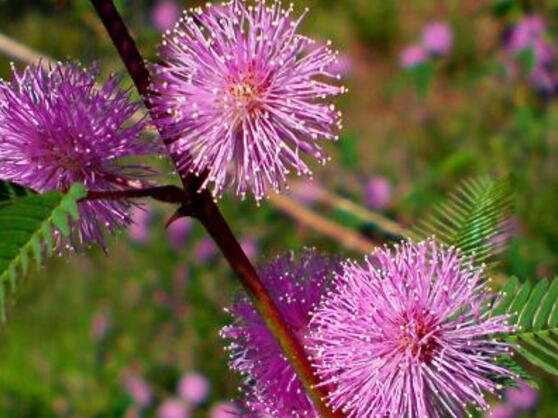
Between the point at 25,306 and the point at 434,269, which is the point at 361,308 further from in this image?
the point at 25,306

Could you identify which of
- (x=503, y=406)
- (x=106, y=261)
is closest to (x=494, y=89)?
(x=503, y=406)

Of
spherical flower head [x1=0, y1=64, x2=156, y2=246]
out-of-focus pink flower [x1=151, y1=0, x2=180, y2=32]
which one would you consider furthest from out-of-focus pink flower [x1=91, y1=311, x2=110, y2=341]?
spherical flower head [x1=0, y1=64, x2=156, y2=246]

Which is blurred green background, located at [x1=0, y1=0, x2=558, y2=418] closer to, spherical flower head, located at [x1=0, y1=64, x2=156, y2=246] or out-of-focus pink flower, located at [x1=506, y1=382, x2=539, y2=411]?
out-of-focus pink flower, located at [x1=506, y1=382, x2=539, y2=411]

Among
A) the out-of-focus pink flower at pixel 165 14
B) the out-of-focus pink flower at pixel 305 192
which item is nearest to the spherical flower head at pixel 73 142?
the out-of-focus pink flower at pixel 305 192

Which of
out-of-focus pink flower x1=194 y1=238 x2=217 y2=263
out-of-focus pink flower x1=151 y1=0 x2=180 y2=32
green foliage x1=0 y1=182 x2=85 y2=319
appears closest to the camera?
green foliage x1=0 y1=182 x2=85 y2=319

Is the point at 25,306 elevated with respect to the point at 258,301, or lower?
elevated
